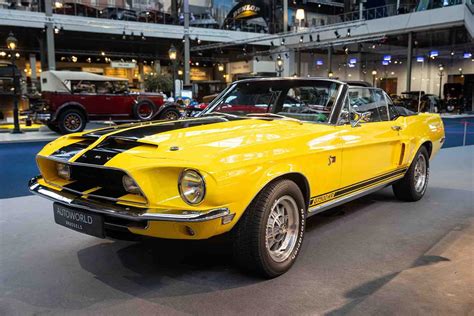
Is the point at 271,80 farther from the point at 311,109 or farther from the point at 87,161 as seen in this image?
the point at 87,161

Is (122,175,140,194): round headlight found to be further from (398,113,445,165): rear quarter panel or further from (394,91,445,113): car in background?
(394,91,445,113): car in background

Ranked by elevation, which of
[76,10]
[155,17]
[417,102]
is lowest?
[417,102]

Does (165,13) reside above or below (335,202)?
above

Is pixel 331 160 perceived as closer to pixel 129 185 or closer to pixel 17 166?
pixel 129 185

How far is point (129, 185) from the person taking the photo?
2.95 metres

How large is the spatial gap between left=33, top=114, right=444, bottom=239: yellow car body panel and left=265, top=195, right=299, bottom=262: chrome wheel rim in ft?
0.71

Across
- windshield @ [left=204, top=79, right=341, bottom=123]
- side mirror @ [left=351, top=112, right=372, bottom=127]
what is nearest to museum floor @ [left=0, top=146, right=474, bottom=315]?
side mirror @ [left=351, top=112, right=372, bottom=127]

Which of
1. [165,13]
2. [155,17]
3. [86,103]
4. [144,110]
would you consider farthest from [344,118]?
[165,13]

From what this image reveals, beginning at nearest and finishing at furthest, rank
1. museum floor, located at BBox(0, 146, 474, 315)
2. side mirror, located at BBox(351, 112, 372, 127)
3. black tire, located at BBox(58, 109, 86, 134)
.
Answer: museum floor, located at BBox(0, 146, 474, 315) → side mirror, located at BBox(351, 112, 372, 127) → black tire, located at BBox(58, 109, 86, 134)

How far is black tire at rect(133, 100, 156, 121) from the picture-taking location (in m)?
15.6

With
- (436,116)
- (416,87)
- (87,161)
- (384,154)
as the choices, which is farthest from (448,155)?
(416,87)

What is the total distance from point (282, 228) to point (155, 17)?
27900mm

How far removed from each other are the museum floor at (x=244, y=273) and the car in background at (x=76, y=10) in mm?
23732

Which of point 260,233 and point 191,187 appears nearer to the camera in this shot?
point 191,187
